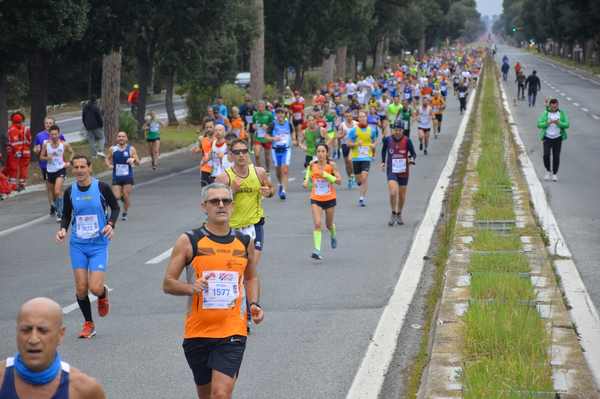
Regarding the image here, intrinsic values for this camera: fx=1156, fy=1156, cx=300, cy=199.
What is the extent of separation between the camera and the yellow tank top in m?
10.9

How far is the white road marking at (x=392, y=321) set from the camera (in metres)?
8.51

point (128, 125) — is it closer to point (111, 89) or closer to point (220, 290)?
point (111, 89)

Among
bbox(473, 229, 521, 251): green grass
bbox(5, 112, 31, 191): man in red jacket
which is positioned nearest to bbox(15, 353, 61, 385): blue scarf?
bbox(473, 229, 521, 251): green grass

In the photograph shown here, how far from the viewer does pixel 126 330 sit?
10.7m

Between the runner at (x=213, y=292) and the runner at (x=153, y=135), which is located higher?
the runner at (x=213, y=292)

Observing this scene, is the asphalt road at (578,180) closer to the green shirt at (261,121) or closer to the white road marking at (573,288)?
the white road marking at (573,288)

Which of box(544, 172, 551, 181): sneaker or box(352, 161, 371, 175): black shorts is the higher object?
box(352, 161, 371, 175): black shorts

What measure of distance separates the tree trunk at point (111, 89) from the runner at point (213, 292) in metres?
25.6

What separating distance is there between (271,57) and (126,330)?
51.7 m

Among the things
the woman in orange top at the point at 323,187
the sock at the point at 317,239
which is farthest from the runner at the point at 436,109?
the sock at the point at 317,239

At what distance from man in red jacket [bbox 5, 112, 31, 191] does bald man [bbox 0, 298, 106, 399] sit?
67.8ft

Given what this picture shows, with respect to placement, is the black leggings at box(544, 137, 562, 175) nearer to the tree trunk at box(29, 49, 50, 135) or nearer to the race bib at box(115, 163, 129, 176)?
the race bib at box(115, 163, 129, 176)

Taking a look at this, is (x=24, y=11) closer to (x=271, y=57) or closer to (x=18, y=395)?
(x=18, y=395)

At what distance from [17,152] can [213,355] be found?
18.9m
